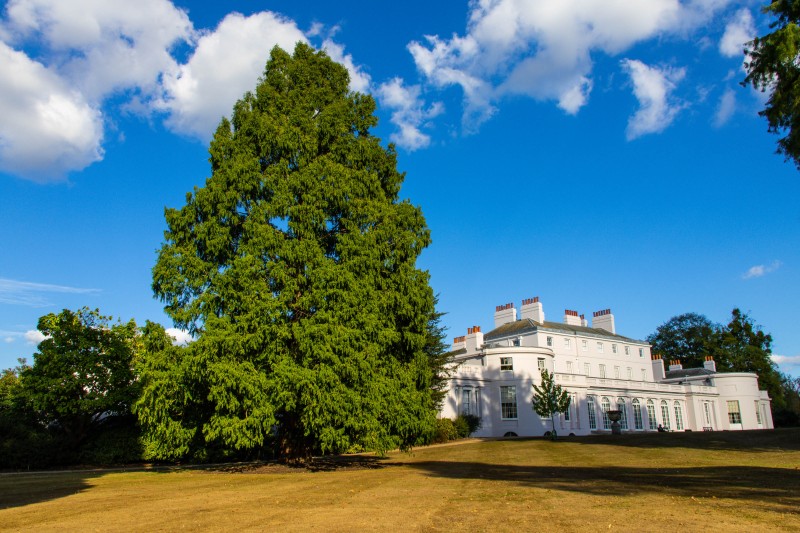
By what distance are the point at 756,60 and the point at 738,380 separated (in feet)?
161

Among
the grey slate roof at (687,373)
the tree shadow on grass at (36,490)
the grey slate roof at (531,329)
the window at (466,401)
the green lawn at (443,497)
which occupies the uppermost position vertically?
the grey slate roof at (531,329)

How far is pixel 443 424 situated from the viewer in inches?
1355

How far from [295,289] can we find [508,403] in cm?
2772

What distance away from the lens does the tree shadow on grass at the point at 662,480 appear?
32.8ft

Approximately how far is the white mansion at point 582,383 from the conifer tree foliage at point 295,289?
1917 centimetres

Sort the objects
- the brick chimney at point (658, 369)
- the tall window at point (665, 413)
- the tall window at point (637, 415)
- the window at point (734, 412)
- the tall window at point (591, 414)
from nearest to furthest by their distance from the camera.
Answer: the tall window at point (591, 414)
the tall window at point (637, 415)
the tall window at point (665, 413)
the window at point (734, 412)
the brick chimney at point (658, 369)

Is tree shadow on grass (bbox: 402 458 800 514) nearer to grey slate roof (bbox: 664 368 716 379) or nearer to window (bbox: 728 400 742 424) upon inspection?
window (bbox: 728 400 742 424)

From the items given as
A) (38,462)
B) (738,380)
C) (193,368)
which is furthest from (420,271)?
(738,380)

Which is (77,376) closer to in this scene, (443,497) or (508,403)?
A: (443,497)

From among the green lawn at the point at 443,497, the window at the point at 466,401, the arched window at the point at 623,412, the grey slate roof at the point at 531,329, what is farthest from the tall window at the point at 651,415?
the green lawn at the point at 443,497

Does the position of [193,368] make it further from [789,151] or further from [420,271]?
[789,151]

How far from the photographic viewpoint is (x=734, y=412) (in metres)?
56.7

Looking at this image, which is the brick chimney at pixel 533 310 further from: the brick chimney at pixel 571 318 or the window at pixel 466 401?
the window at pixel 466 401

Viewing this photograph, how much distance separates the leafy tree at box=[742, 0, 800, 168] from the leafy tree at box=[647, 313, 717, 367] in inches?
2597
